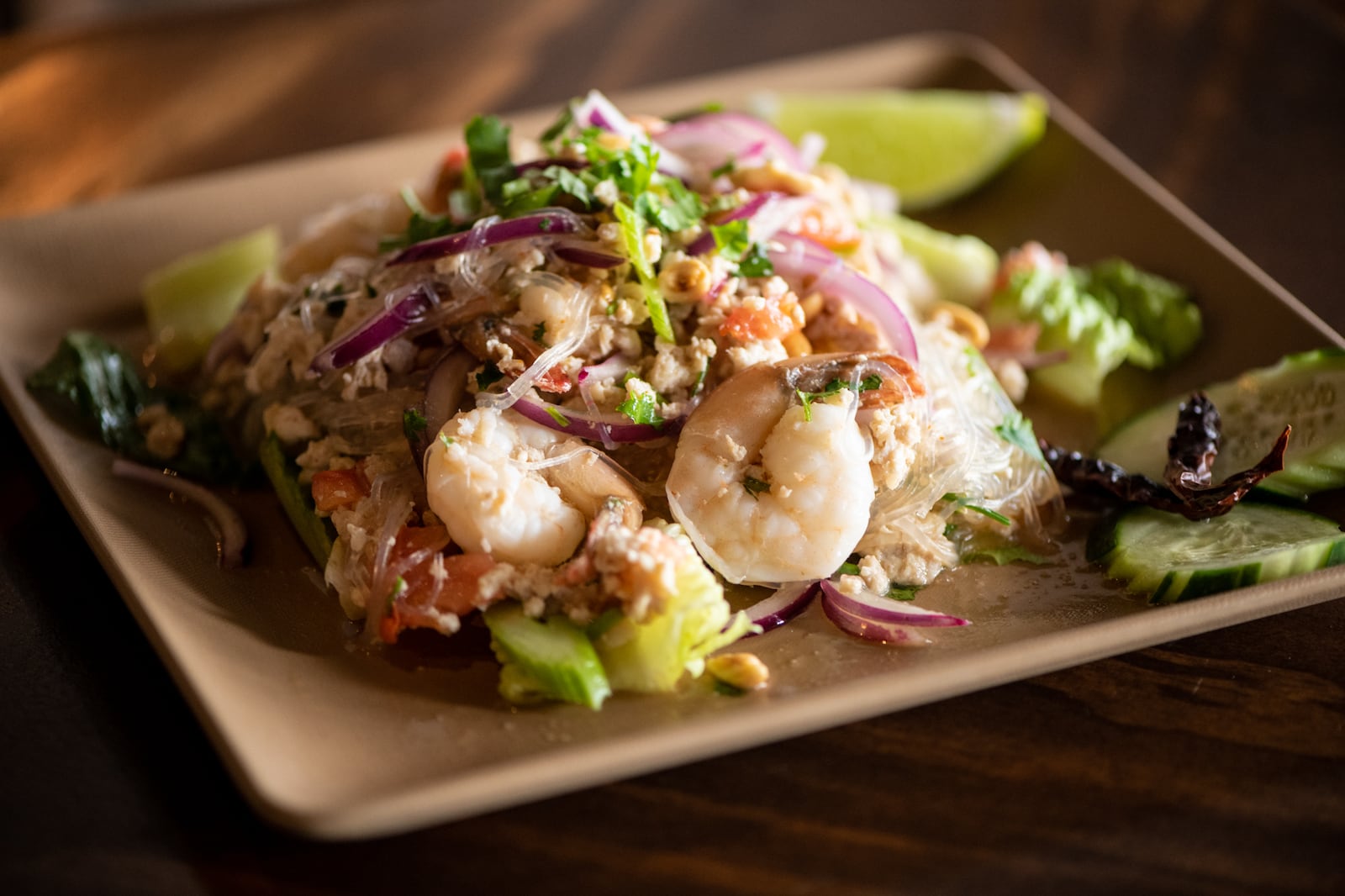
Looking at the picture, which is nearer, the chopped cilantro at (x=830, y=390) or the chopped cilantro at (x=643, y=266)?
the chopped cilantro at (x=830, y=390)

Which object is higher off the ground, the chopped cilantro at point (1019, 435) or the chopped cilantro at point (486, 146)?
the chopped cilantro at point (486, 146)

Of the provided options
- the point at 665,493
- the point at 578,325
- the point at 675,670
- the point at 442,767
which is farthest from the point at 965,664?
the point at 578,325

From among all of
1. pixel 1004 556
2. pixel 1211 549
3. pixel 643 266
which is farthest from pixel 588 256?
pixel 1211 549

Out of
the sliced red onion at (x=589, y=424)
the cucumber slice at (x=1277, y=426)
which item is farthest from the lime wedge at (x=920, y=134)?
the sliced red onion at (x=589, y=424)

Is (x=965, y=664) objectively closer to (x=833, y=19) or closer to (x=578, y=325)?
(x=578, y=325)

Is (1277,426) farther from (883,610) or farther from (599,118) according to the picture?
(599,118)

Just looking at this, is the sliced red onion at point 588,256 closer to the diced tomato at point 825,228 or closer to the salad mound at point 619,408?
the salad mound at point 619,408
